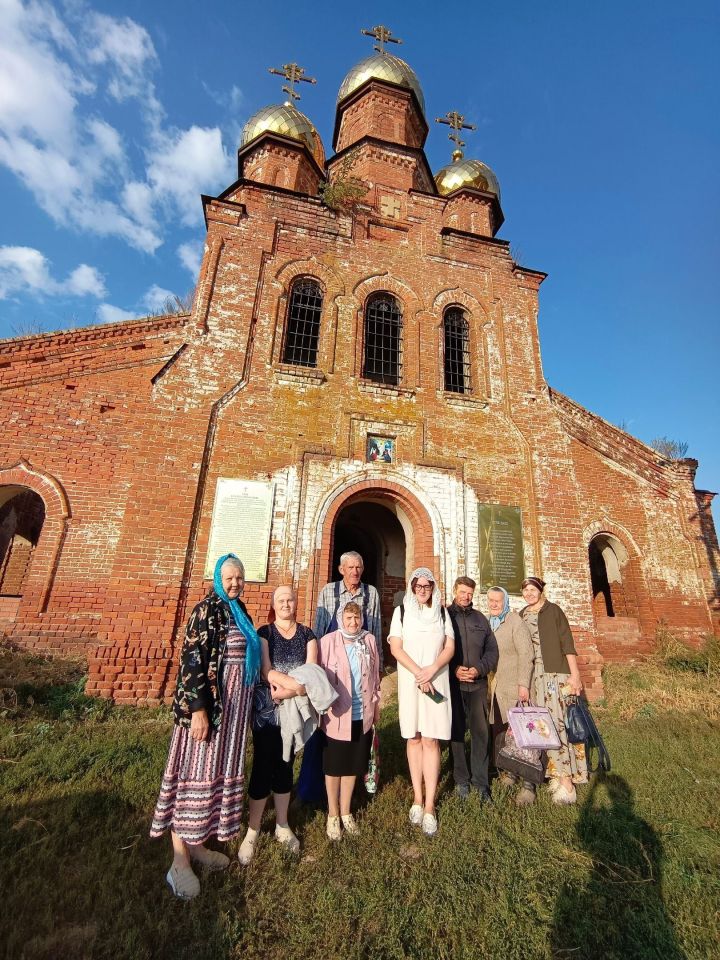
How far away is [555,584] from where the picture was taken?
28.2 ft

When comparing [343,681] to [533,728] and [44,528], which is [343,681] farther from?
[44,528]

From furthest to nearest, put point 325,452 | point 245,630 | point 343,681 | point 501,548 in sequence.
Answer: point 501,548, point 325,452, point 343,681, point 245,630

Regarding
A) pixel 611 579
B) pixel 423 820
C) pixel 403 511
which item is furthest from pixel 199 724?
pixel 611 579

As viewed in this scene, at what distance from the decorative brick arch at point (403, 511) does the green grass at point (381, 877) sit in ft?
12.2

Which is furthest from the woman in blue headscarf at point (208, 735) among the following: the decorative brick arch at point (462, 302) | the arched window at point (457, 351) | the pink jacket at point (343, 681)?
the decorative brick arch at point (462, 302)

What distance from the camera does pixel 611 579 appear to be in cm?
1117

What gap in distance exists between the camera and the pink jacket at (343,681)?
3.62 meters

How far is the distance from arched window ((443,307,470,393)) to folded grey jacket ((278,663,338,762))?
768 cm

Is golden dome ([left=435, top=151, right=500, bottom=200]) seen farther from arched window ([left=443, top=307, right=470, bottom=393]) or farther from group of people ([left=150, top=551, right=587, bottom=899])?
group of people ([left=150, top=551, right=587, bottom=899])

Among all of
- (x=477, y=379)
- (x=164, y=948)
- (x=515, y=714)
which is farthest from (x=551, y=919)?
(x=477, y=379)

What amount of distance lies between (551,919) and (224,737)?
7.30 ft

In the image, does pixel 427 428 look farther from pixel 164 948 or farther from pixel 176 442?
pixel 164 948

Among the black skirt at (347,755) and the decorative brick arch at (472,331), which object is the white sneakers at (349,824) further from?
the decorative brick arch at (472,331)

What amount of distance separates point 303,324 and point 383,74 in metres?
8.84
